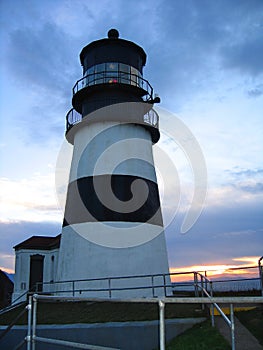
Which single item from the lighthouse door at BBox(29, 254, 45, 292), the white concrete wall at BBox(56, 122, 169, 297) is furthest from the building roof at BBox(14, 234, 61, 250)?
the white concrete wall at BBox(56, 122, 169, 297)

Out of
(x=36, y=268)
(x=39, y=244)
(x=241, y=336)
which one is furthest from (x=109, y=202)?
(x=241, y=336)

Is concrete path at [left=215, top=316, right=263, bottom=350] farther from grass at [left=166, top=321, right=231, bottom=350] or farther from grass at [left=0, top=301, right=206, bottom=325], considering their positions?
grass at [left=0, top=301, right=206, bottom=325]

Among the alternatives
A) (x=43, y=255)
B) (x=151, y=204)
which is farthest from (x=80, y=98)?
(x=43, y=255)

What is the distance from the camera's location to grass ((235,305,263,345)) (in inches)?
315

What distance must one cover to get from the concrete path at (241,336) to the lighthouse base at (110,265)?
688 cm

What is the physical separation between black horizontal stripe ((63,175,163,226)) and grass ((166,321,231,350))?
8.08m

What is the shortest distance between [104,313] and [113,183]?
243 inches

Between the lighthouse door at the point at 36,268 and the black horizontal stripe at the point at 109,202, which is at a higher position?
the black horizontal stripe at the point at 109,202

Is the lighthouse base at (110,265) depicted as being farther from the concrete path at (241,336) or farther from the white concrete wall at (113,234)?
the concrete path at (241,336)

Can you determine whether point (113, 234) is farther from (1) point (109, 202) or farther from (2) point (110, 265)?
(1) point (109, 202)

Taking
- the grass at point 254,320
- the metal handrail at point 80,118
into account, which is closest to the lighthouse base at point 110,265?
the metal handrail at point 80,118

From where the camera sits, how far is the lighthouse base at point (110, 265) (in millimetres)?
15852

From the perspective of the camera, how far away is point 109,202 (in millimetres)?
16766

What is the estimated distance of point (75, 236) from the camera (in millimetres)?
16984
